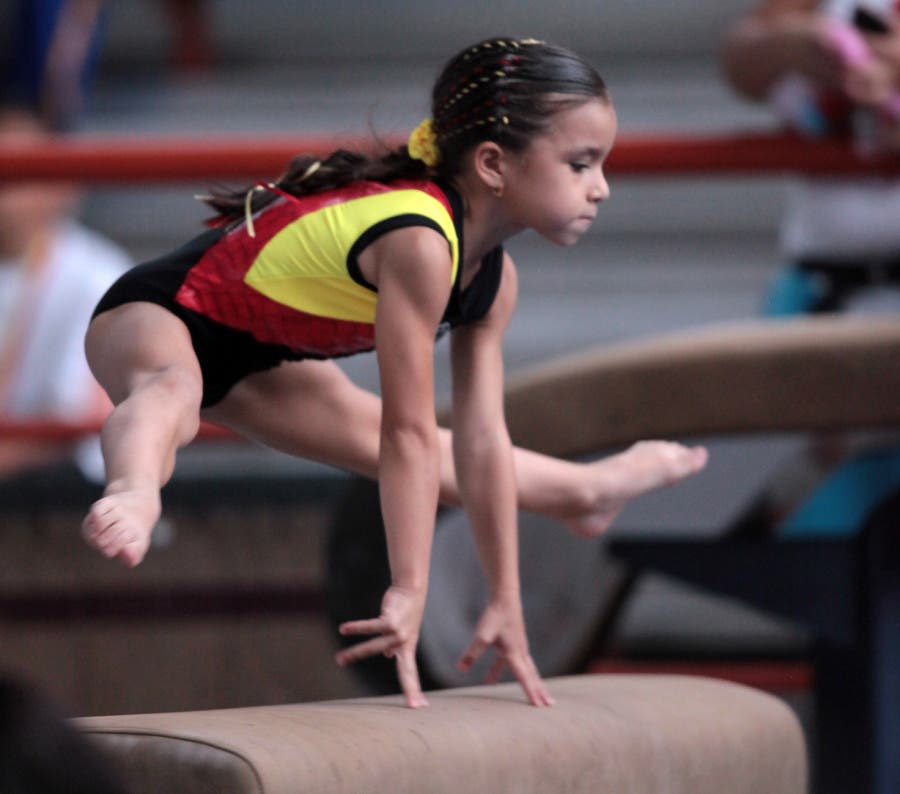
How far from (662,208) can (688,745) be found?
4454 mm

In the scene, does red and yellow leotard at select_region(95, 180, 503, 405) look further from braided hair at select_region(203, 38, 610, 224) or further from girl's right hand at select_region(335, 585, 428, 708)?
girl's right hand at select_region(335, 585, 428, 708)

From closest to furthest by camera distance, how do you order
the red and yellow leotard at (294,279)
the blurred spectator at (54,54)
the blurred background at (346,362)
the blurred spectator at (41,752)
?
1. the blurred spectator at (41,752)
2. the red and yellow leotard at (294,279)
3. the blurred background at (346,362)
4. the blurred spectator at (54,54)

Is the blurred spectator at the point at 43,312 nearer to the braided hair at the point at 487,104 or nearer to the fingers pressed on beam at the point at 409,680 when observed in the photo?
the braided hair at the point at 487,104

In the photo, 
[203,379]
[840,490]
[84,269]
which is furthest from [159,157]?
[840,490]

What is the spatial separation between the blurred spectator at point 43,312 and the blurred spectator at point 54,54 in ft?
6.63

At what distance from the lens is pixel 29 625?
10.2 feet

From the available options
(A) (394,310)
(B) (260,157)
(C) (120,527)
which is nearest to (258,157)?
(B) (260,157)

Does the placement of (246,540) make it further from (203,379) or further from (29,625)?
(203,379)

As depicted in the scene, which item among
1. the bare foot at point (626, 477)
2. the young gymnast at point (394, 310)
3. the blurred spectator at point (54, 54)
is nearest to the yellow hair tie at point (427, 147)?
the young gymnast at point (394, 310)

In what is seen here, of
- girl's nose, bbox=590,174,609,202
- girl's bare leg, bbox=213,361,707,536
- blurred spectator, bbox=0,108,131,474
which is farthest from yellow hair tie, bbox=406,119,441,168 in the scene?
blurred spectator, bbox=0,108,131,474

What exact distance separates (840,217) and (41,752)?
1838 millimetres

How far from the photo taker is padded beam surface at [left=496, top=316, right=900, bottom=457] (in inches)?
80.3

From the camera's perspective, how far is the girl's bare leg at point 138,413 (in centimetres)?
131

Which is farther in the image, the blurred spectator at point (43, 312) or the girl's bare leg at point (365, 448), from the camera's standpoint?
the blurred spectator at point (43, 312)
